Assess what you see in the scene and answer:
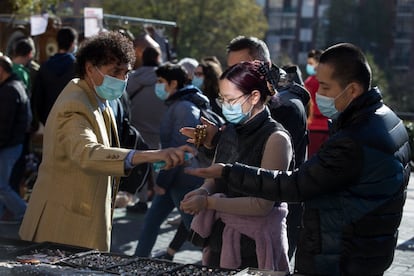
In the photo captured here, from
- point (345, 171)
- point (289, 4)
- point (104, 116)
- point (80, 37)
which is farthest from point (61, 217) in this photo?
point (289, 4)

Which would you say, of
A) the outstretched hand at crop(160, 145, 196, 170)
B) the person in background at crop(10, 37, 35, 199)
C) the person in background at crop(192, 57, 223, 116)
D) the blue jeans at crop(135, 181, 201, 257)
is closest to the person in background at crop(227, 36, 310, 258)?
the outstretched hand at crop(160, 145, 196, 170)

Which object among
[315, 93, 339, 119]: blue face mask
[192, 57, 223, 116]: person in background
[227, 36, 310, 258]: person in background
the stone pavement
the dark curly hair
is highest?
the dark curly hair

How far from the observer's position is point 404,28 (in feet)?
273

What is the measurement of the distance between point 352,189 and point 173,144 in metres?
3.76

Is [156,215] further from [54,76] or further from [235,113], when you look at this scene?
[235,113]

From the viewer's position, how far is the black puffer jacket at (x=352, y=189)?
11.4ft

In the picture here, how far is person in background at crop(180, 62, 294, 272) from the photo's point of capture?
4156mm

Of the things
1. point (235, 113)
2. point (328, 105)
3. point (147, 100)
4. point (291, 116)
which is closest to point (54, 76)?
point (147, 100)

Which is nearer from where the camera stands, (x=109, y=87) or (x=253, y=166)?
(x=253, y=166)

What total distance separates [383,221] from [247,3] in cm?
5666

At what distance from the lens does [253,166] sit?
418cm

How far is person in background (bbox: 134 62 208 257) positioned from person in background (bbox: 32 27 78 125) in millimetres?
1598

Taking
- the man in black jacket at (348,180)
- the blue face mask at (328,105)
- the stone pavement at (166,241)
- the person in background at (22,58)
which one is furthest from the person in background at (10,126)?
the blue face mask at (328,105)

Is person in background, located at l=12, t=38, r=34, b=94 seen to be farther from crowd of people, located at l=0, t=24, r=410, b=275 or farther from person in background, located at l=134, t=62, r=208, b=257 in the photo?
crowd of people, located at l=0, t=24, r=410, b=275
